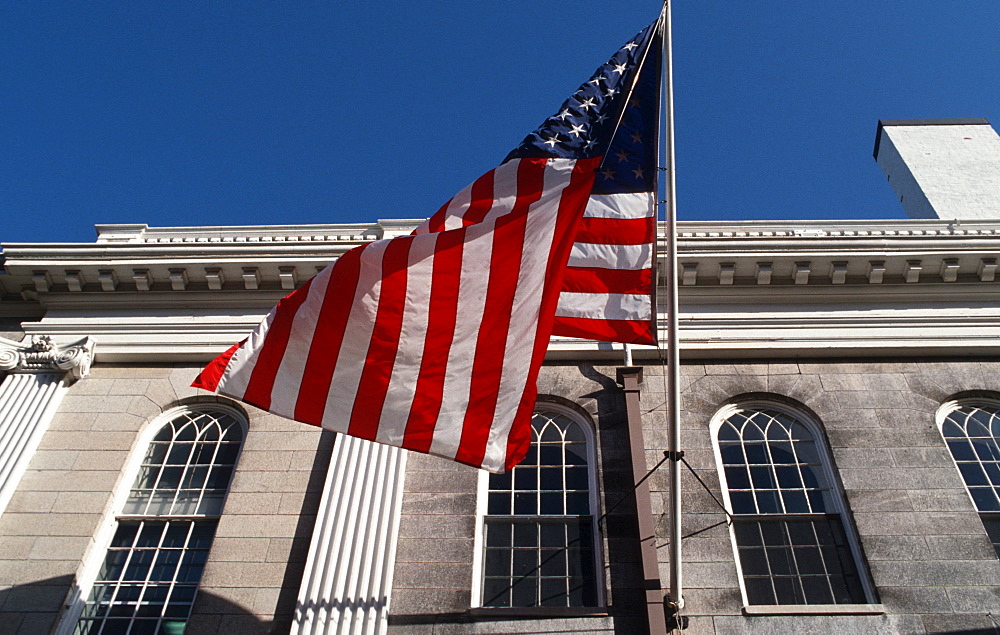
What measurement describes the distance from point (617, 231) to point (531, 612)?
15.5 ft

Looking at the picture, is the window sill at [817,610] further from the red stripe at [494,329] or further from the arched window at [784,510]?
the red stripe at [494,329]

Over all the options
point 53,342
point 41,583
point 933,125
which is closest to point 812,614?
point 41,583

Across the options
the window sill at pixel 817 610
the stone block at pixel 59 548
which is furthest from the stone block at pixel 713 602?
the stone block at pixel 59 548

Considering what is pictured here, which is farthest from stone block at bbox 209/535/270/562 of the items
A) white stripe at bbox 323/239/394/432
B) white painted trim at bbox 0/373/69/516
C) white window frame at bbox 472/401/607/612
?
white stripe at bbox 323/239/394/432

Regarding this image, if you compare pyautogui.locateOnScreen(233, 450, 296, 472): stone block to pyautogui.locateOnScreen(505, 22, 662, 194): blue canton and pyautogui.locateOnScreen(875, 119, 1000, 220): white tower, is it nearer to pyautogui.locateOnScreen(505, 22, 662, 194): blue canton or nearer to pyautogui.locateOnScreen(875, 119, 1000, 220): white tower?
pyautogui.locateOnScreen(505, 22, 662, 194): blue canton

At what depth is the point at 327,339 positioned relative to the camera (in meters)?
9.20

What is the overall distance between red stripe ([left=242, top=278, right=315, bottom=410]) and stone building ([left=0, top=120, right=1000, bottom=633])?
309 centimetres

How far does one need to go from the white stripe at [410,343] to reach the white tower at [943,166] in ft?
57.1

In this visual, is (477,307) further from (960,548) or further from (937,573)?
(960,548)

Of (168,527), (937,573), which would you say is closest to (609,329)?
(937,573)

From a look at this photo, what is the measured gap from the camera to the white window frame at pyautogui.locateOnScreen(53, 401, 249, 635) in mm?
11086

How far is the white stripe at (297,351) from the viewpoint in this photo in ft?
29.4

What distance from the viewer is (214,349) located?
14.5 metres

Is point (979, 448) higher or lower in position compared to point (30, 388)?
lower
